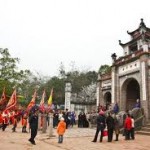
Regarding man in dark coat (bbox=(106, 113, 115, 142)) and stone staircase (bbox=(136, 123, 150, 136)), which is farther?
stone staircase (bbox=(136, 123, 150, 136))

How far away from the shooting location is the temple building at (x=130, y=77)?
22406 millimetres

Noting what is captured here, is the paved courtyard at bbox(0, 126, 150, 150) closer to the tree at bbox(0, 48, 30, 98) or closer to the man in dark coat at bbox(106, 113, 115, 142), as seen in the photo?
the man in dark coat at bbox(106, 113, 115, 142)

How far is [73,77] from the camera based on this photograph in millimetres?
45875

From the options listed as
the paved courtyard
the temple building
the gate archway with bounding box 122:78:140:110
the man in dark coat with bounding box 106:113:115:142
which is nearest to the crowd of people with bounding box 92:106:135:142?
the man in dark coat with bounding box 106:113:115:142

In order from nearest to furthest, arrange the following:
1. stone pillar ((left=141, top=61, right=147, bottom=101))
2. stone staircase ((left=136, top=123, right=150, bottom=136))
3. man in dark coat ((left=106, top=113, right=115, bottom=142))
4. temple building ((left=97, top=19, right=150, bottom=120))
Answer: man in dark coat ((left=106, top=113, right=115, bottom=142))
stone staircase ((left=136, top=123, right=150, bottom=136))
stone pillar ((left=141, top=61, right=147, bottom=101))
temple building ((left=97, top=19, right=150, bottom=120))

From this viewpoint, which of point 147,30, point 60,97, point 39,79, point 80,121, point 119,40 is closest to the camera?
point 80,121

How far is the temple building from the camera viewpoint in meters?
22.4

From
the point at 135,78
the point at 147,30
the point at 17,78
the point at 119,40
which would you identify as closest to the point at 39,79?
the point at 17,78

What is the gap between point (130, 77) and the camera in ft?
81.1

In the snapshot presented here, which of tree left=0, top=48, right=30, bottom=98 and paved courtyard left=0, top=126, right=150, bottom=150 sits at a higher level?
tree left=0, top=48, right=30, bottom=98

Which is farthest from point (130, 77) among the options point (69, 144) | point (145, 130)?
point (69, 144)

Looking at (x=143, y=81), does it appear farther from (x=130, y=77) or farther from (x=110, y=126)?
(x=110, y=126)

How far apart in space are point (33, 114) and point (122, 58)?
612 inches

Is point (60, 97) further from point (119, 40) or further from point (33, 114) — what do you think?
point (33, 114)
